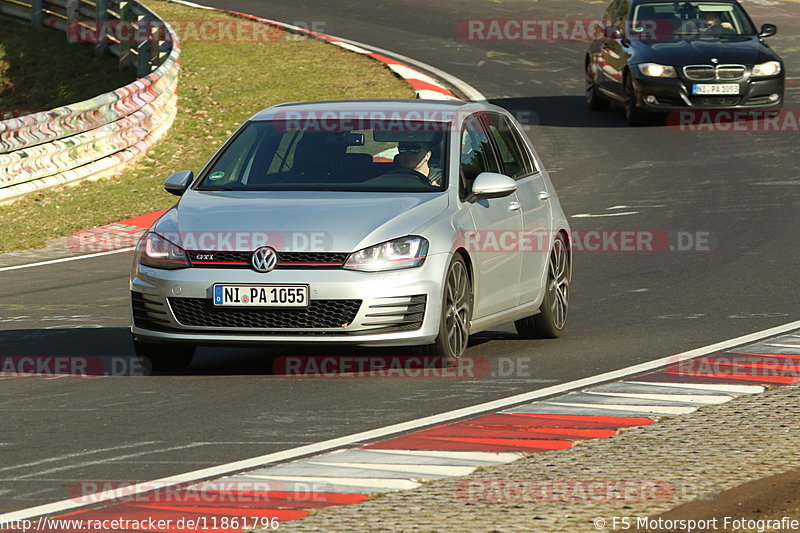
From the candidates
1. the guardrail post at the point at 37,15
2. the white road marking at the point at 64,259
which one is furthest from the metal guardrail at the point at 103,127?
the guardrail post at the point at 37,15

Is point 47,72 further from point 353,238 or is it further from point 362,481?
point 362,481

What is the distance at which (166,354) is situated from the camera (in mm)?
9812

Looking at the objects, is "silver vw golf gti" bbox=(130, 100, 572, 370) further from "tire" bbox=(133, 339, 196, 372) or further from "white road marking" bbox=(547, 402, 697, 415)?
"white road marking" bbox=(547, 402, 697, 415)

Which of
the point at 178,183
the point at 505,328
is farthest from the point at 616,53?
the point at 178,183

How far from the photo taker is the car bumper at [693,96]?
925 inches

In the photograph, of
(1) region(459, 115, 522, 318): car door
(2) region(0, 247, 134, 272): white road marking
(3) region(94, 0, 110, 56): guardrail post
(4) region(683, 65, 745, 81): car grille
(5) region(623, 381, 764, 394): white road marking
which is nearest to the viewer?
(5) region(623, 381, 764, 394): white road marking

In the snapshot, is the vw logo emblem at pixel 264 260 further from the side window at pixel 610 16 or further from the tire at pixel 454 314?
the side window at pixel 610 16

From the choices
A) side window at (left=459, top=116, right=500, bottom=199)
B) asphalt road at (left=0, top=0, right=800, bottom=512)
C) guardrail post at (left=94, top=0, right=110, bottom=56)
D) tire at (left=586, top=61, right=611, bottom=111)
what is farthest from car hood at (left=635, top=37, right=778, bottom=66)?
side window at (left=459, top=116, right=500, bottom=199)

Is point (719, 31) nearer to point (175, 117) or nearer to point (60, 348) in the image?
point (175, 117)

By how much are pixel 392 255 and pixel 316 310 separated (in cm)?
53

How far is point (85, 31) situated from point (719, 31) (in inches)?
454

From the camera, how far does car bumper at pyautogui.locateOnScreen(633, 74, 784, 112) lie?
77.1ft

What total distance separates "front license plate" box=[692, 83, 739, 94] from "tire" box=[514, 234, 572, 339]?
12436 mm

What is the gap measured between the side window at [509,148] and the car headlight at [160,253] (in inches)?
96.9
